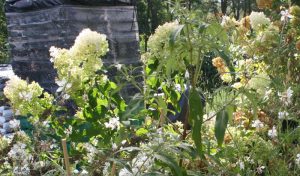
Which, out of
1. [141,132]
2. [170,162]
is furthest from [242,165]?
[170,162]

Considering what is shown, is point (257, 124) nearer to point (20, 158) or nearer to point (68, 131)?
point (68, 131)

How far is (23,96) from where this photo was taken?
160cm

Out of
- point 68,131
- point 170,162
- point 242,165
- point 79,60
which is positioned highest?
point 79,60

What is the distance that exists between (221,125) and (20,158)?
68 centimetres

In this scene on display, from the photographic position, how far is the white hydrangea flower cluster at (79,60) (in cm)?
155

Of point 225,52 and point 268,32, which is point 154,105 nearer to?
point 225,52

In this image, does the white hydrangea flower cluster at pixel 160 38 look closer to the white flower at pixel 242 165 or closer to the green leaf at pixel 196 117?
the green leaf at pixel 196 117

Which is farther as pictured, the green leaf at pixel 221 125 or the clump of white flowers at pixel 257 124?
the clump of white flowers at pixel 257 124

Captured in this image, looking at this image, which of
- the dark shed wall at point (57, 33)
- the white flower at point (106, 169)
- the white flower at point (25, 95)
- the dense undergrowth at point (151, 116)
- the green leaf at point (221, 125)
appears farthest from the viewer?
the dark shed wall at point (57, 33)

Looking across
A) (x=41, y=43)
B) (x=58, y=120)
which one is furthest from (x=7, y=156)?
(x=41, y=43)

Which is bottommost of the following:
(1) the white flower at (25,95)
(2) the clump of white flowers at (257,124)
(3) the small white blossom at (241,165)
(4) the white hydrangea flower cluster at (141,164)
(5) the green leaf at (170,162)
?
(3) the small white blossom at (241,165)

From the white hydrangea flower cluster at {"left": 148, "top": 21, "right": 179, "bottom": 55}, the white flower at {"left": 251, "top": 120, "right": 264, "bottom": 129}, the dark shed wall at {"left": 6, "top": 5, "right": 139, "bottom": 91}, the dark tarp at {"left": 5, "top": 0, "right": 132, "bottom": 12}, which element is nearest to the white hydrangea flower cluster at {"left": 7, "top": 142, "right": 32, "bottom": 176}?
the white hydrangea flower cluster at {"left": 148, "top": 21, "right": 179, "bottom": 55}

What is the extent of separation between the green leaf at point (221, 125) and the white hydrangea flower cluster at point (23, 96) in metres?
0.72

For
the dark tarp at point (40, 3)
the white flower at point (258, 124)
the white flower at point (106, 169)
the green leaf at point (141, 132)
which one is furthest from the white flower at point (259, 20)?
the dark tarp at point (40, 3)
